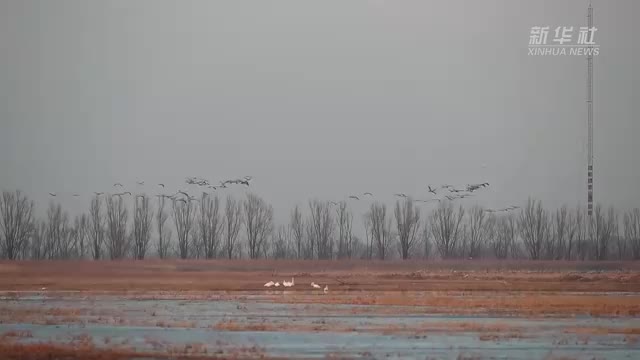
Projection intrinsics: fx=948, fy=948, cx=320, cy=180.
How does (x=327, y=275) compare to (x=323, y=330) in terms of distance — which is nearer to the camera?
(x=323, y=330)

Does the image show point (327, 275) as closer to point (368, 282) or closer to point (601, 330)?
point (368, 282)

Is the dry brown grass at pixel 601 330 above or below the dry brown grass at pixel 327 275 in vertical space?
above

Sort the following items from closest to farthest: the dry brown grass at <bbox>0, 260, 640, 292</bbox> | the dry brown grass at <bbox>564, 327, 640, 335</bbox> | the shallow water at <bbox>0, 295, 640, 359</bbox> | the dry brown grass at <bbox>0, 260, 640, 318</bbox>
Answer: the shallow water at <bbox>0, 295, 640, 359</bbox>, the dry brown grass at <bbox>564, 327, 640, 335</bbox>, the dry brown grass at <bbox>0, 260, 640, 318</bbox>, the dry brown grass at <bbox>0, 260, 640, 292</bbox>

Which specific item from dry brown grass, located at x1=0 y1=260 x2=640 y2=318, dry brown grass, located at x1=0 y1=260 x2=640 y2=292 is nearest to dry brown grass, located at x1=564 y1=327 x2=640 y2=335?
dry brown grass, located at x1=0 y1=260 x2=640 y2=318

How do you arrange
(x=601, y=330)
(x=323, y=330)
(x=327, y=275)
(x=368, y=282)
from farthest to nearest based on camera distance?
(x=327, y=275)
(x=368, y=282)
(x=601, y=330)
(x=323, y=330)

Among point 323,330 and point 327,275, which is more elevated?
point 323,330

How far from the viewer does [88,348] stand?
32.0m

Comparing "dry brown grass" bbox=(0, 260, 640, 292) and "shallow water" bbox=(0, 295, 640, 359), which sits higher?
"shallow water" bbox=(0, 295, 640, 359)

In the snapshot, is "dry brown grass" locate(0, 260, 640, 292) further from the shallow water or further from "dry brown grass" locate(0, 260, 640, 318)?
the shallow water

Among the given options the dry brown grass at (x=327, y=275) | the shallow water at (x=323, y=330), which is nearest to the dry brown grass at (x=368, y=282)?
the dry brown grass at (x=327, y=275)

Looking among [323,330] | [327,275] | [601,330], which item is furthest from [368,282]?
[323,330]

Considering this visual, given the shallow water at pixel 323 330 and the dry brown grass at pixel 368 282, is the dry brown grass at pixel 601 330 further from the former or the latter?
the dry brown grass at pixel 368 282

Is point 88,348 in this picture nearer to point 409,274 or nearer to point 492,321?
point 492,321

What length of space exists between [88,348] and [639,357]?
717 inches
